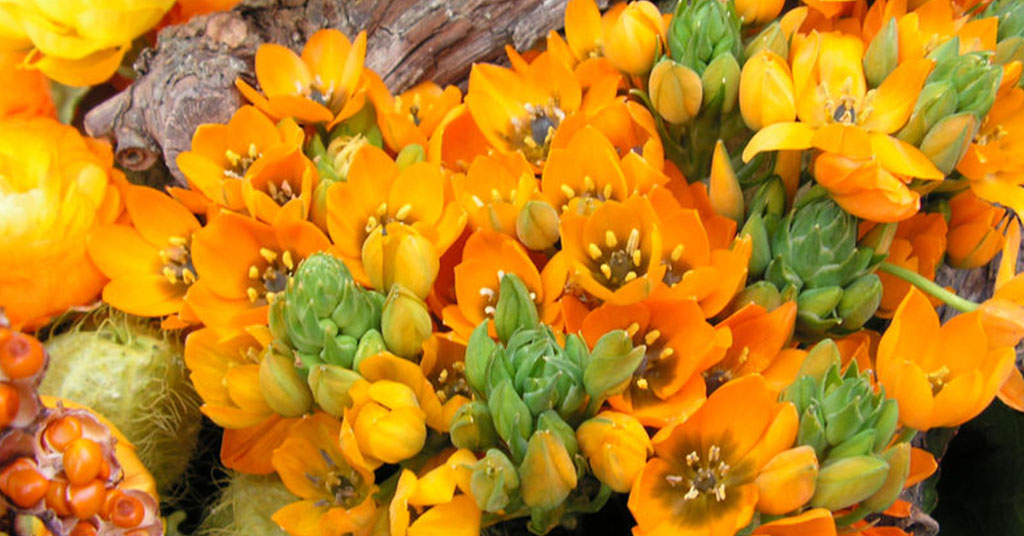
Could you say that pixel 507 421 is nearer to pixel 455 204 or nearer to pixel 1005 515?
pixel 455 204

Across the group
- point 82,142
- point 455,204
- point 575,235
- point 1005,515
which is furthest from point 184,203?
point 1005,515

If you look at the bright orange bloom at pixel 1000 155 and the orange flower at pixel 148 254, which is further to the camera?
the orange flower at pixel 148 254

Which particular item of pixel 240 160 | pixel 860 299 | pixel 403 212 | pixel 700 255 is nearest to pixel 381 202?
pixel 403 212

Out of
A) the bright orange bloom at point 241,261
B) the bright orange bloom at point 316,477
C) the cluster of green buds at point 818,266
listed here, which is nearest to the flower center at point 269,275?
the bright orange bloom at point 241,261

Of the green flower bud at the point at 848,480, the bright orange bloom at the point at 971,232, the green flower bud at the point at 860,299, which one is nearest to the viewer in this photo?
the green flower bud at the point at 848,480

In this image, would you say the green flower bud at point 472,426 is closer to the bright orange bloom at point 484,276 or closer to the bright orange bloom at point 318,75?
the bright orange bloom at point 484,276

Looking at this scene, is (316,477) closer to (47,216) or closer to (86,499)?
(86,499)

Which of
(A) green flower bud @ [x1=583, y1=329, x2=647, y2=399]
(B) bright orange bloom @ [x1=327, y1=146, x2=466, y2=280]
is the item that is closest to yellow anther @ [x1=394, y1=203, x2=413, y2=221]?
(B) bright orange bloom @ [x1=327, y1=146, x2=466, y2=280]

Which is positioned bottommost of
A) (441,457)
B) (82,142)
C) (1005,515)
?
(1005,515)
